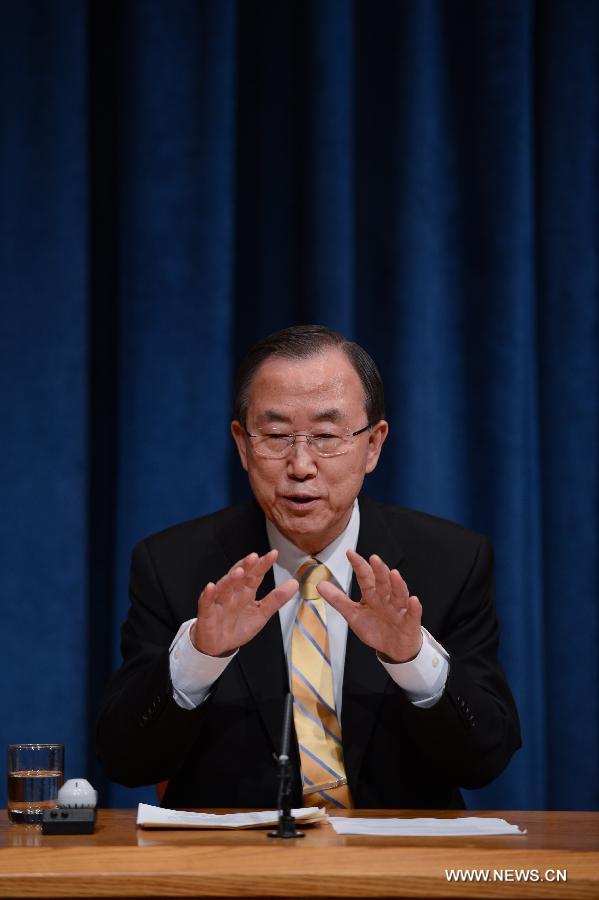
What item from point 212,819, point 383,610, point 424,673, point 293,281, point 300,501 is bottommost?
point 212,819

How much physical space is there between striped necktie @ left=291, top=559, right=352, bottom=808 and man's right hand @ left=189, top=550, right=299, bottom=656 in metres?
0.20

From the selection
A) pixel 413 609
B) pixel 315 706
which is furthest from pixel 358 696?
pixel 413 609

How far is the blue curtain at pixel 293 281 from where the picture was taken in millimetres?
2492

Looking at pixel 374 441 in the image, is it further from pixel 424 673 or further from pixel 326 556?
pixel 424 673

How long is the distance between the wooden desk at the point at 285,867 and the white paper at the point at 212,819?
0.06 m

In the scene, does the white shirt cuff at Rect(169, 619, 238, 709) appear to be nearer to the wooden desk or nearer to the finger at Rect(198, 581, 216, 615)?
the finger at Rect(198, 581, 216, 615)

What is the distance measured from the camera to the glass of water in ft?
5.06

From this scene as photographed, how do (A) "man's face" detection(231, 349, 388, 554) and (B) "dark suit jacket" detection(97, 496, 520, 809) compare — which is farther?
(A) "man's face" detection(231, 349, 388, 554)

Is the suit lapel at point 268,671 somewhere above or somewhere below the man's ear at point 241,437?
below

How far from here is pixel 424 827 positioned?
4.77ft

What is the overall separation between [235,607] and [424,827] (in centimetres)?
40

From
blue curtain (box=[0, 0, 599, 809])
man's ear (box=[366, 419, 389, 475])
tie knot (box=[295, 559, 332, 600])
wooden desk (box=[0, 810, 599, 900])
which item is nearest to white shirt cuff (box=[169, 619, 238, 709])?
tie knot (box=[295, 559, 332, 600])

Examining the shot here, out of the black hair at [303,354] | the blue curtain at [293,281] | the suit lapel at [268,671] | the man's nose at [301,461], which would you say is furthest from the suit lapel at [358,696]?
the blue curtain at [293,281]

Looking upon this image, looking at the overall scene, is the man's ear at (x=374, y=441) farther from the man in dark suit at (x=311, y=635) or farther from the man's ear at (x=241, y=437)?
the man's ear at (x=241, y=437)
